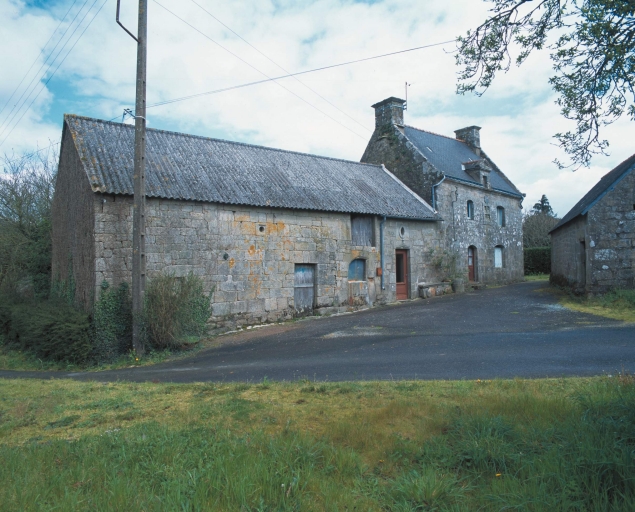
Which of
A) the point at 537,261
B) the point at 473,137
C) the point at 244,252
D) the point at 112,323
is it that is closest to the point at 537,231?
the point at 537,261

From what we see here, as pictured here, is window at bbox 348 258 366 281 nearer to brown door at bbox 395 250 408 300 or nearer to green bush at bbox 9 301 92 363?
brown door at bbox 395 250 408 300

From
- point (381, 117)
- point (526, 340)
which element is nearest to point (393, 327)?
point (526, 340)

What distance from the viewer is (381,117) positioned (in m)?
24.4

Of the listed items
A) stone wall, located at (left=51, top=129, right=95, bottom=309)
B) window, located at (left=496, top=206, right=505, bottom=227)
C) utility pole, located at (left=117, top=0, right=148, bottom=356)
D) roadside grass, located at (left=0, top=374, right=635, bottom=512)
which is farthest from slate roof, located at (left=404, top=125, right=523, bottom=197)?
roadside grass, located at (left=0, top=374, right=635, bottom=512)

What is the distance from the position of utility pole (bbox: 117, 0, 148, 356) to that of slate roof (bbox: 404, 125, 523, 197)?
580 inches

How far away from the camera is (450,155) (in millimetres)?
25672

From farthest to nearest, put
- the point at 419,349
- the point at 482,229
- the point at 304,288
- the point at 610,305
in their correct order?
the point at 482,229 → the point at 304,288 → the point at 610,305 → the point at 419,349

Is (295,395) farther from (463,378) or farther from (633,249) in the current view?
(633,249)

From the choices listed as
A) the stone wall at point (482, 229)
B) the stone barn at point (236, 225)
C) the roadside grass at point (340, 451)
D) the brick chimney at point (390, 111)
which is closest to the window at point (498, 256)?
the stone wall at point (482, 229)

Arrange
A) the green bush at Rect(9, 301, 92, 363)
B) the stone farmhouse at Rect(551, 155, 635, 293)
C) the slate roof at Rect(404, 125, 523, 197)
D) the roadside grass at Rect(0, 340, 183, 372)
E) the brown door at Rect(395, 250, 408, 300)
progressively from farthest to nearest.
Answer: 1. the slate roof at Rect(404, 125, 523, 197)
2. the brown door at Rect(395, 250, 408, 300)
3. the stone farmhouse at Rect(551, 155, 635, 293)
4. the green bush at Rect(9, 301, 92, 363)
5. the roadside grass at Rect(0, 340, 183, 372)

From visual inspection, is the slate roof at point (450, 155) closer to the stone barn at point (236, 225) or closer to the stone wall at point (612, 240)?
the stone barn at point (236, 225)

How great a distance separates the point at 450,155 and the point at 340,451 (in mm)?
23986

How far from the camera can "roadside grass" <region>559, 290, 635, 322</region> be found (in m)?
13.1

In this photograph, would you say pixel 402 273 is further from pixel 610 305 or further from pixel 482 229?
pixel 610 305
